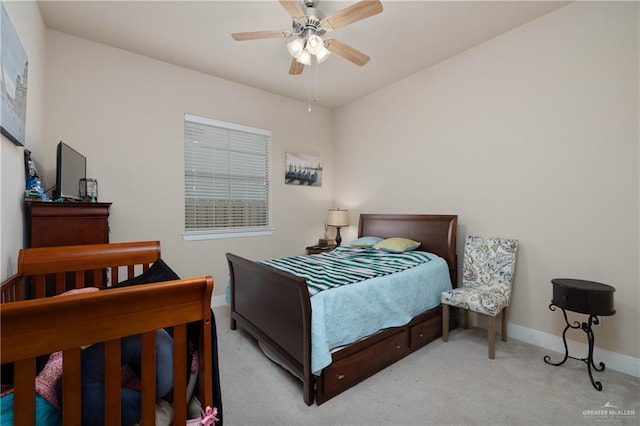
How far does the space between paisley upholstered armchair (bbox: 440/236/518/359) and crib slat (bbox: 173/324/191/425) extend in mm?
2226

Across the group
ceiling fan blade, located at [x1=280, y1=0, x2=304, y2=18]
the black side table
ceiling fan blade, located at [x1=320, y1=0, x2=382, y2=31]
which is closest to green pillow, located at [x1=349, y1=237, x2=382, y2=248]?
the black side table

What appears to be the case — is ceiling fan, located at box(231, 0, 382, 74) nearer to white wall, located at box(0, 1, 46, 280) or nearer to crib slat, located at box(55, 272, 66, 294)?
white wall, located at box(0, 1, 46, 280)

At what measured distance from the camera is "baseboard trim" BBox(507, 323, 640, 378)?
2049mm

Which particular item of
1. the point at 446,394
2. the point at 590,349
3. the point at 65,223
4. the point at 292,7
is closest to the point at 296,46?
the point at 292,7

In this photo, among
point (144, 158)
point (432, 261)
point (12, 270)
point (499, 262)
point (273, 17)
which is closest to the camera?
point (12, 270)

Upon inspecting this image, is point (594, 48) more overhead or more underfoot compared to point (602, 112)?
more overhead

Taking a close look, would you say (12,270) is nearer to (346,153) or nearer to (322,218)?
(322,218)

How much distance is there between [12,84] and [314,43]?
73.3 inches

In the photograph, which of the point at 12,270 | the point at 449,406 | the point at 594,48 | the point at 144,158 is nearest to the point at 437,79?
the point at 594,48

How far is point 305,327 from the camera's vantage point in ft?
5.62

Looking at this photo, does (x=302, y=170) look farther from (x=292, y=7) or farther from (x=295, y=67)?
(x=292, y=7)

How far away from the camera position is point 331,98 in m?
4.24

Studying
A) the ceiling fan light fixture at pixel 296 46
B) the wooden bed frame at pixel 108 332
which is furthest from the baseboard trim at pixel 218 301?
the ceiling fan light fixture at pixel 296 46

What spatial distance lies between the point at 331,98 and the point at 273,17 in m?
1.93
